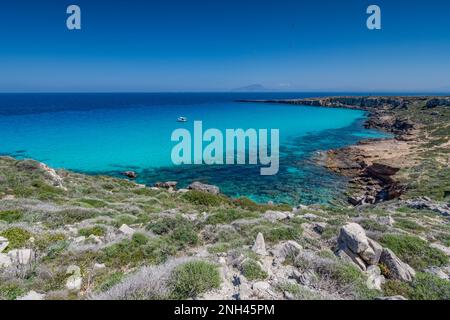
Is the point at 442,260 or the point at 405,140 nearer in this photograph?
the point at 442,260

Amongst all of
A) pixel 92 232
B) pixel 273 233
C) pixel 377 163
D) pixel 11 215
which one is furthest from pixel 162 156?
pixel 273 233

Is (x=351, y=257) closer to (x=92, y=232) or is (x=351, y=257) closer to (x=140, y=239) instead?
(x=140, y=239)

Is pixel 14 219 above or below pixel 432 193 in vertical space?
above

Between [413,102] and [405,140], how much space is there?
7641 centimetres

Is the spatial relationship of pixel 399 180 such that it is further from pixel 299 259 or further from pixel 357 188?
pixel 299 259

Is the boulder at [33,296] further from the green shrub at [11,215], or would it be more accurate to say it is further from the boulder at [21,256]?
the green shrub at [11,215]

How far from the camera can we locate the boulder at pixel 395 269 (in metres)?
6.28

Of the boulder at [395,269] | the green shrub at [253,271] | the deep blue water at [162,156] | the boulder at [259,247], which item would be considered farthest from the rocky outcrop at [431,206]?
the green shrub at [253,271]

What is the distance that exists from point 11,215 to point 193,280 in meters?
9.21

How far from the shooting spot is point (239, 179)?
31.7 metres

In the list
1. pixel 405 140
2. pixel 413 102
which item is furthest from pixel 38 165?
pixel 413 102

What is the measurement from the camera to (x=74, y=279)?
5.62 m

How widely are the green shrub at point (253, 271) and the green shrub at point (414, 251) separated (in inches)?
199
